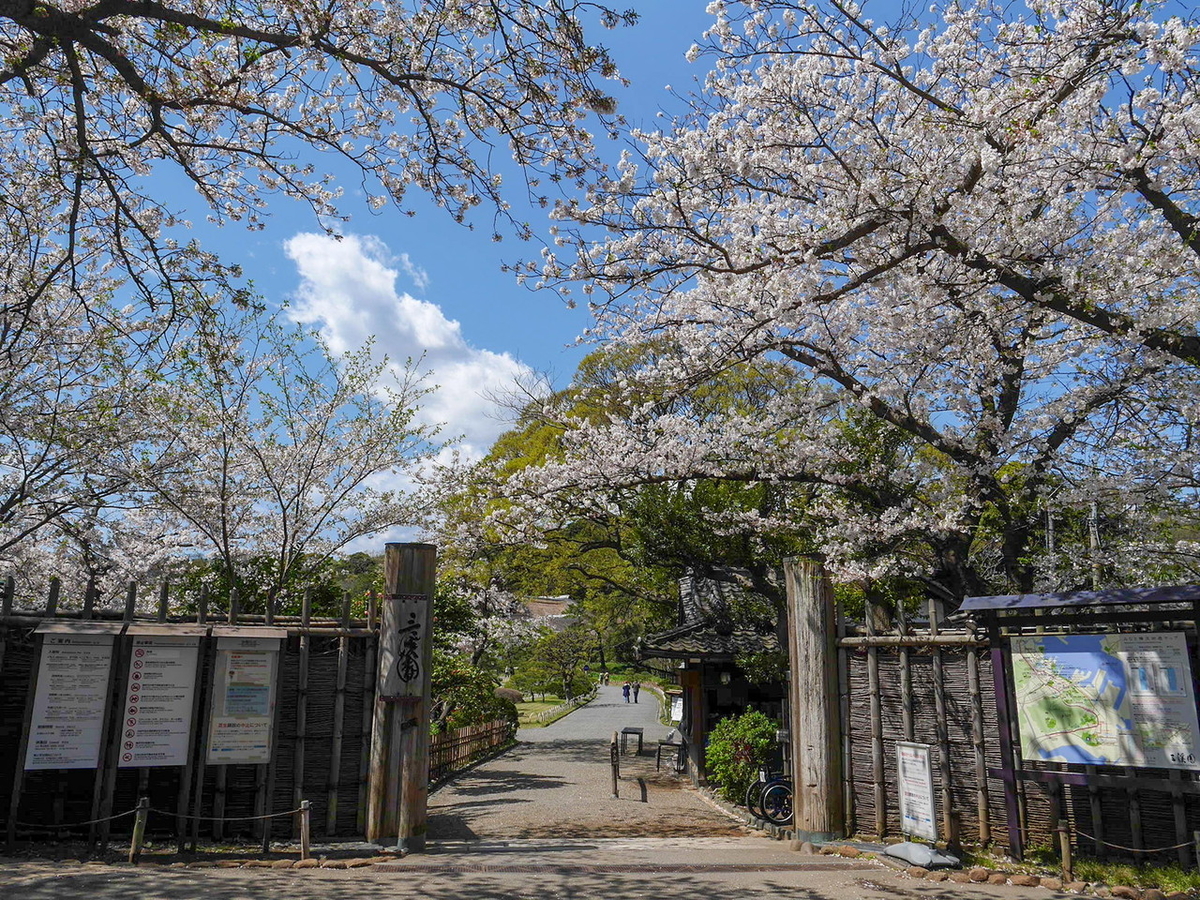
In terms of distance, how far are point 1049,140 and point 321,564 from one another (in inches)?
526

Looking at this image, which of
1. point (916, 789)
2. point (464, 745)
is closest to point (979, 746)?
point (916, 789)

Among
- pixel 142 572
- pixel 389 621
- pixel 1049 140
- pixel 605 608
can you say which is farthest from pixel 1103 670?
pixel 605 608

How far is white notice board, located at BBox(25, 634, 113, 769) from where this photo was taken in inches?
258

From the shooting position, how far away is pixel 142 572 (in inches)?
582

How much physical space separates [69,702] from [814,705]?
23.7 ft

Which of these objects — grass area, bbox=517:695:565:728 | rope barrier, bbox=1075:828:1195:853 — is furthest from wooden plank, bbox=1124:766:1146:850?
grass area, bbox=517:695:565:728

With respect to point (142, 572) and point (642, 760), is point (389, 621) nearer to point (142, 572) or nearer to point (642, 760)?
point (142, 572)

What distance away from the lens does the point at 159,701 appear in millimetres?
6949

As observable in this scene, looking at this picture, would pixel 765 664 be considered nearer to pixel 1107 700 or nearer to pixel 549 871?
pixel 1107 700

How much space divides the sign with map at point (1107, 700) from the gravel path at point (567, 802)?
4469 mm

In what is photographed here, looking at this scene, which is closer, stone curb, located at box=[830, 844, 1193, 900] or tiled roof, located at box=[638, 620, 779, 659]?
stone curb, located at box=[830, 844, 1193, 900]

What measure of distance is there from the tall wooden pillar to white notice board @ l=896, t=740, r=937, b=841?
476 cm

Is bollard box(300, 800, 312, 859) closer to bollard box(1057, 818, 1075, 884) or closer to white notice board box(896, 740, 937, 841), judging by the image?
white notice board box(896, 740, 937, 841)

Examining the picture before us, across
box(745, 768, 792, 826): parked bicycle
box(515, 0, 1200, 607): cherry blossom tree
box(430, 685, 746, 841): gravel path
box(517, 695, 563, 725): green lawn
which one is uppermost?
box(515, 0, 1200, 607): cherry blossom tree
